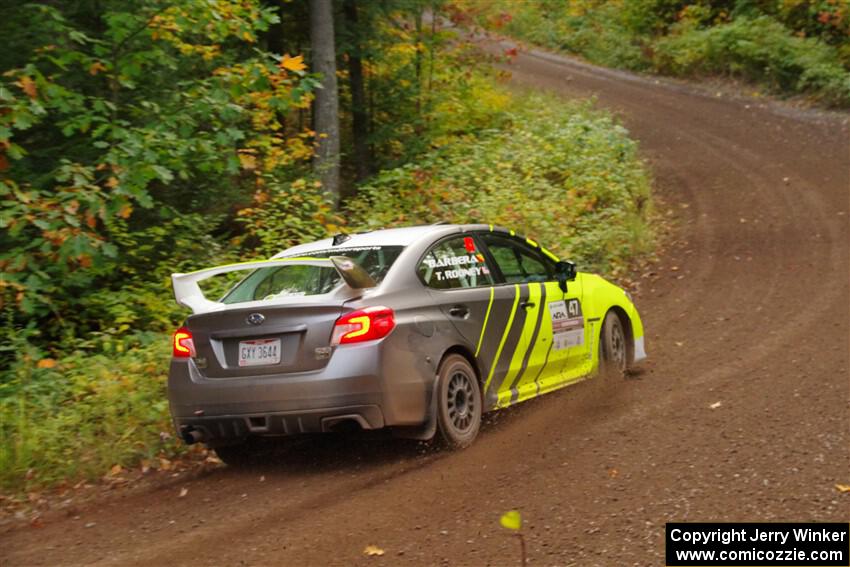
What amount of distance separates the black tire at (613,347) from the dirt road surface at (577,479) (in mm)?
213

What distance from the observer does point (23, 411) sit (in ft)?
26.7

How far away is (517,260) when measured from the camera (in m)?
8.81

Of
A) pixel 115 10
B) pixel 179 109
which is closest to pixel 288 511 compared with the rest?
pixel 179 109

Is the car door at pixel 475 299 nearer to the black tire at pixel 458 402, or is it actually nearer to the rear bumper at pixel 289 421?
the black tire at pixel 458 402

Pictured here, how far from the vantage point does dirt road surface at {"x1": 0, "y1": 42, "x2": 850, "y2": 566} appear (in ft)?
18.0

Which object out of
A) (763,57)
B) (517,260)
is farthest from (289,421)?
(763,57)

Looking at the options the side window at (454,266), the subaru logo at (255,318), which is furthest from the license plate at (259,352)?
the side window at (454,266)

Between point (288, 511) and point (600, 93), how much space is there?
964 inches

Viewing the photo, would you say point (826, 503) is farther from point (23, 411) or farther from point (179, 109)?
point (179, 109)

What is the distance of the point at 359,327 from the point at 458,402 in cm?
108

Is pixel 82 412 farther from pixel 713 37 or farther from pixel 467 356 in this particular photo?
pixel 713 37

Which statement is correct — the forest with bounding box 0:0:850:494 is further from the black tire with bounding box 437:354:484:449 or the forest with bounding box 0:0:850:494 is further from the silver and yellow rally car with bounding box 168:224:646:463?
the black tire with bounding box 437:354:484:449

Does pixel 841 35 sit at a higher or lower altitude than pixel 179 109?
higher

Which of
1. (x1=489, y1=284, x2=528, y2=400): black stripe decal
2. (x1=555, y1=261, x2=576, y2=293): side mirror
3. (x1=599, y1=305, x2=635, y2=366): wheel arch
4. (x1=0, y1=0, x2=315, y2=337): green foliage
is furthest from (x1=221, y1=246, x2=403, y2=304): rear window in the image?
(x1=599, y1=305, x2=635, y2=366): wheel arch
